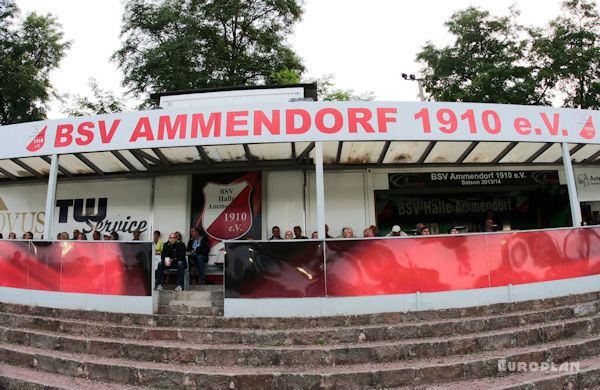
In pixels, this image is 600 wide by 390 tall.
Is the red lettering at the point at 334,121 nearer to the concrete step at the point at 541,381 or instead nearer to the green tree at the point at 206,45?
the concrete step at the point at 541,381

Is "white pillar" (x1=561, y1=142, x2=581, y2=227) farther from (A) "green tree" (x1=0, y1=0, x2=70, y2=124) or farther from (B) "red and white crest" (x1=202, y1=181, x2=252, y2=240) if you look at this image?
(A) "green tree" (x1=0, y1=0, x2=70, y2=124)

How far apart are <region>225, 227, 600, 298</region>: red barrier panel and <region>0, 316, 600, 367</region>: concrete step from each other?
84 cm

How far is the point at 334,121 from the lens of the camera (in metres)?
6.38

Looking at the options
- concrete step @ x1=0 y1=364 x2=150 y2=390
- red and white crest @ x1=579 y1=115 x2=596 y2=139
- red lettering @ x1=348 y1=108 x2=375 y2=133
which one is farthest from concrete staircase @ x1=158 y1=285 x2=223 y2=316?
red and white crest @ x1=579 y1=115 x2=596 y2=139

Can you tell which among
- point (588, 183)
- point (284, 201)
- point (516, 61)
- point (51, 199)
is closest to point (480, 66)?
point (516, 61)

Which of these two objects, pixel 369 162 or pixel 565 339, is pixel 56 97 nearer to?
pixel 369 162

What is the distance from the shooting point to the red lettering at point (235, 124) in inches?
253

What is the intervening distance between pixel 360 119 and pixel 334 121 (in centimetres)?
46

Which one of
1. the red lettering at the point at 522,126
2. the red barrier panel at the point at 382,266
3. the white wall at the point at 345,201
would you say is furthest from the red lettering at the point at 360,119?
the red lettering at the point at 522,126

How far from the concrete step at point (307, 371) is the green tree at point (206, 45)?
13.7m

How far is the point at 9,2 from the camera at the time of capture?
18.9 metres

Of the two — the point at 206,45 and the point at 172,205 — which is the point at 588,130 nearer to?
the point at 172,205

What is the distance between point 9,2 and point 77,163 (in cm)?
1690

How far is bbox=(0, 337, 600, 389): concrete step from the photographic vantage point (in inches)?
164
